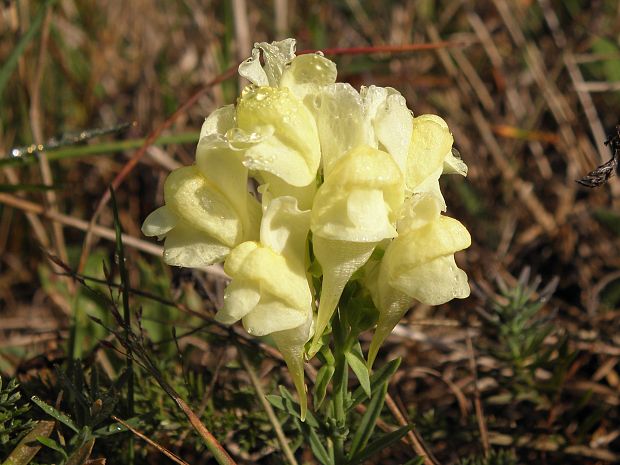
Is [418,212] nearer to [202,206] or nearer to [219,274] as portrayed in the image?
[202,206]

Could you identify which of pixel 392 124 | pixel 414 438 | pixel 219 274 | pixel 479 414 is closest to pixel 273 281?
pixel 392 124

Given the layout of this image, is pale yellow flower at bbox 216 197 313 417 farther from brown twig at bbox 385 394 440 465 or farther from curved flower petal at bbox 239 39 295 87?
brown twig at bbox 385 394 440 465

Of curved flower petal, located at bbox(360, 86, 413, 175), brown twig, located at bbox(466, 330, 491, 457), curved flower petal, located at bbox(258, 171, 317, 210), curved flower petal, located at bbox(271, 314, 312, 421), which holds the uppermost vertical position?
curved flower petal, located at bbox(360, 86, 413, 175)

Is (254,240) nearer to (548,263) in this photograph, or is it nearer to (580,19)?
(548,263)

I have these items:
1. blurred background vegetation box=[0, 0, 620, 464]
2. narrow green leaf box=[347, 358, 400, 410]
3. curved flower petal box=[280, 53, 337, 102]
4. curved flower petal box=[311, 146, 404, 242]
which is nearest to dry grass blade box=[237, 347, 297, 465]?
blurred background vegetation box=[0, 0, 620, 464]

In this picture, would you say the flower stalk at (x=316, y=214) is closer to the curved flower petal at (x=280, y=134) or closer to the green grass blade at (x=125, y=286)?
the curved flower petal at (x=280, y=134)

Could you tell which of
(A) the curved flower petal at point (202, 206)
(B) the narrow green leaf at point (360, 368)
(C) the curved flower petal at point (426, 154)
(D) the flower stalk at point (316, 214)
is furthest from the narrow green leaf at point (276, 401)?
(C) the curved flower petal at point (426, 154)

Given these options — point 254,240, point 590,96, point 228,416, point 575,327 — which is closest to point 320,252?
point 254,240
